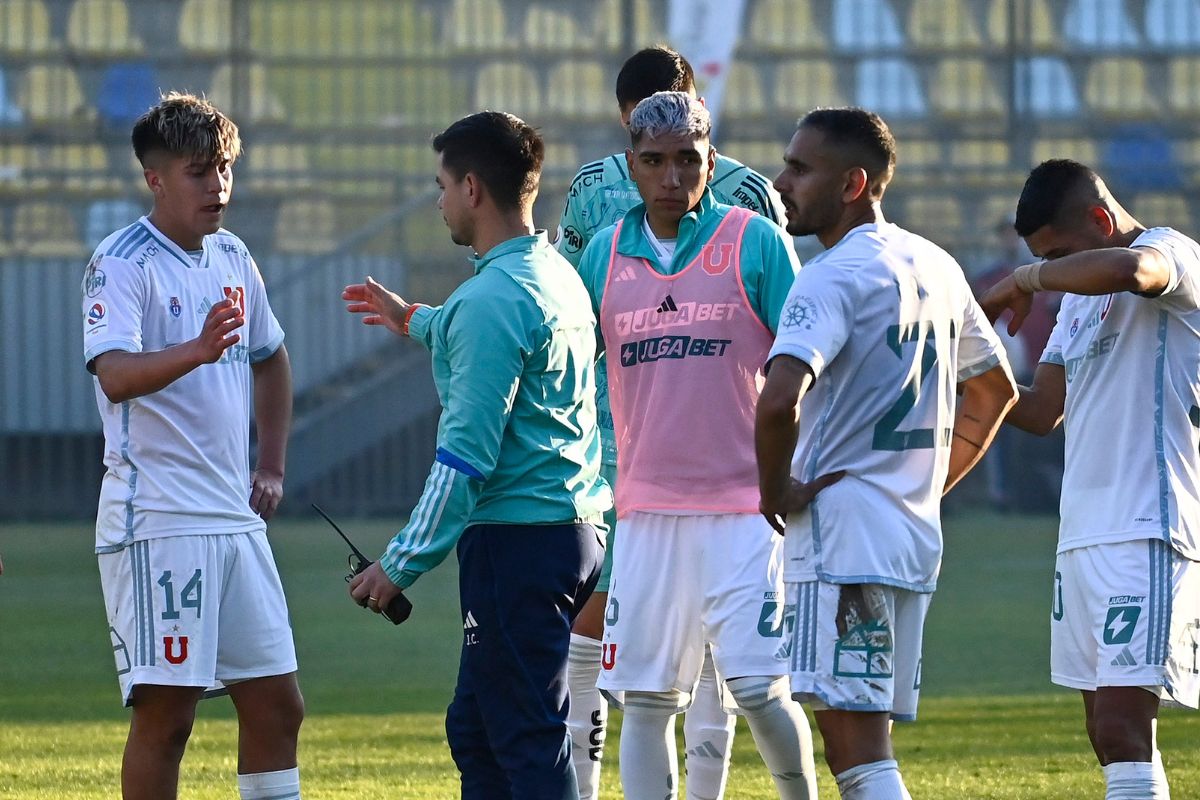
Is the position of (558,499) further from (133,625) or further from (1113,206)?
(1113,206)

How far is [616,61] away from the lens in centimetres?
Answer: 2081

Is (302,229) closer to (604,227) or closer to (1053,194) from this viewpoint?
(604,227)

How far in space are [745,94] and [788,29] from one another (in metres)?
0.88

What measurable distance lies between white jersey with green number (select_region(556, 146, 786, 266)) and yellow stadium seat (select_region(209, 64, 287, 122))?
1508 cm

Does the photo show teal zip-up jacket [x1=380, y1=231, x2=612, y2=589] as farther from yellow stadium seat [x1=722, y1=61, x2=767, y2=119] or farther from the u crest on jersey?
yellow stadium seat [x1=722, y1=61, x2=767, y2=119]

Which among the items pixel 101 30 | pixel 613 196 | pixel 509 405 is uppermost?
pixel 101 30

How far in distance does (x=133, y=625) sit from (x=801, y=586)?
1.81 meters

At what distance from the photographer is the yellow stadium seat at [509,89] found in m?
20.4

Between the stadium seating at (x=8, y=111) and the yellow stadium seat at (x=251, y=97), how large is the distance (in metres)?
2.09

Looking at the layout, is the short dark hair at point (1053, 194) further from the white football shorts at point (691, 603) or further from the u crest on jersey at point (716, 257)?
the white football shorts at point (691, 603)

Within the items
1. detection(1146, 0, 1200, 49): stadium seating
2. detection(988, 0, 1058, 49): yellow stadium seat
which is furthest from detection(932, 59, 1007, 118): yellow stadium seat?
detection(1146, 0, 1200, 49): stadium seating

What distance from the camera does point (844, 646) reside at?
414 cm

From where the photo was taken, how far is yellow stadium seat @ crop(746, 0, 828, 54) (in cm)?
2080

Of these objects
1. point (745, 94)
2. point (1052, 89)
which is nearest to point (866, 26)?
point (745, 94)
